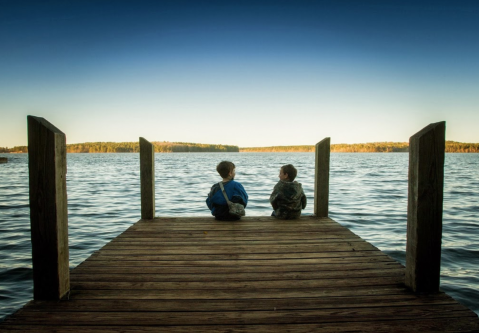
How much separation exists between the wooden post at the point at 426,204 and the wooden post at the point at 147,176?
14.2 ft

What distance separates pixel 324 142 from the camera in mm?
6156

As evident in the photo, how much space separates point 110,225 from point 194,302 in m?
7.93

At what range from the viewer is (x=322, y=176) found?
624 cm

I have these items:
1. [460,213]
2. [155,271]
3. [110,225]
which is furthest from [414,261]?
[460,213]

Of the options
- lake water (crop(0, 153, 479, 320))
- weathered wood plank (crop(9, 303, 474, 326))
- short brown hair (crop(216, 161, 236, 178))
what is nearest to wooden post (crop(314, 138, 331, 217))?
short brown hair (crop(216, 161, 236, 178))

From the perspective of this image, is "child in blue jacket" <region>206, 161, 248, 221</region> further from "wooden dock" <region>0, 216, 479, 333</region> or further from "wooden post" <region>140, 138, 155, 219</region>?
"wooden dock" <region>0, 216, 479, 333</region>

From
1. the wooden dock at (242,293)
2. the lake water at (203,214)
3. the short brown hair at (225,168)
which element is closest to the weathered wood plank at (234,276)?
the wooden dock at (242,293)

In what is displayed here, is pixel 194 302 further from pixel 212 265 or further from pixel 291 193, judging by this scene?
pixel 291 193

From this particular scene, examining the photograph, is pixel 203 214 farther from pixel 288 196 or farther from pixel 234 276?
pixel 234 276

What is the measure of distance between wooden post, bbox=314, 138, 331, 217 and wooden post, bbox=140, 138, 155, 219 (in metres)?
3.12

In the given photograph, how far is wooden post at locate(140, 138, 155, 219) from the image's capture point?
5.88 metres

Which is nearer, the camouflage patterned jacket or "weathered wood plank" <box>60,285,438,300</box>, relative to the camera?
"weathered wood plank" <box>60,285,438,300</box>

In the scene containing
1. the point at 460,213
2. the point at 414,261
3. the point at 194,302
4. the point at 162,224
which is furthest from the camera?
the point at 460,213

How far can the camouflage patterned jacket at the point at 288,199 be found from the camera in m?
6.04
